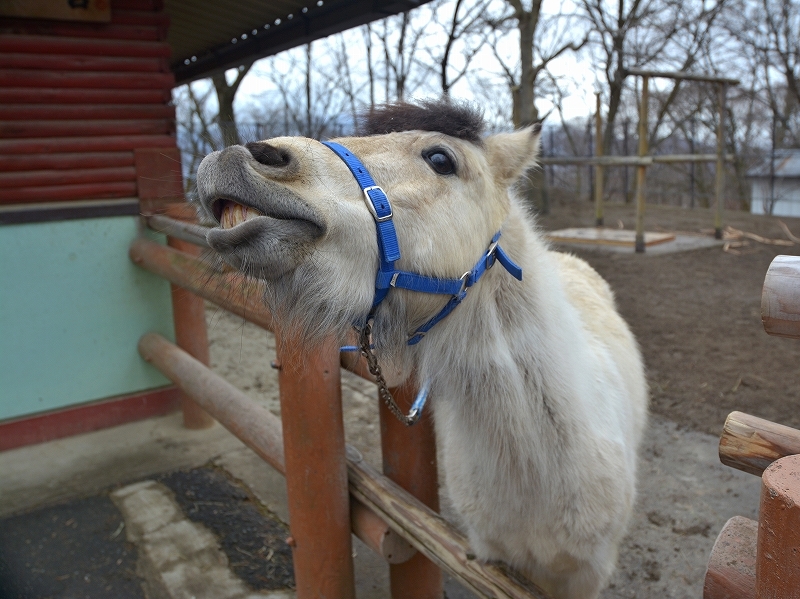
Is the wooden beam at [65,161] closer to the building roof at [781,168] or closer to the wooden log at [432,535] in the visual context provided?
the wooden log at [432,535]

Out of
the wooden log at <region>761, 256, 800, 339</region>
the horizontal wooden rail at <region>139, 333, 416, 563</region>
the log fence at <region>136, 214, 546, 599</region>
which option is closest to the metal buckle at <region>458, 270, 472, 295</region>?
the log fence at <region>136, 214, 546, 599</region>

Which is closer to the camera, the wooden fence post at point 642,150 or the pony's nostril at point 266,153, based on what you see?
the pony's nostril at point 266,153

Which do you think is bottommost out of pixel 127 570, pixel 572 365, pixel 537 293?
pixel 127 570

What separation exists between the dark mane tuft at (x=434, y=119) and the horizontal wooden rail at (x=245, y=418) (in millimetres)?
1523

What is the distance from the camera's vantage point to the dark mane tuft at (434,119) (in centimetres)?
182

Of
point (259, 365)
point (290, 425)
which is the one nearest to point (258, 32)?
point (259, 365)

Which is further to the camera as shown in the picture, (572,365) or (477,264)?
(572,365)

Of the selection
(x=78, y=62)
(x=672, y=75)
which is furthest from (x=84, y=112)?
(x=672, y=75)

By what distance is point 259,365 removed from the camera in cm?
612

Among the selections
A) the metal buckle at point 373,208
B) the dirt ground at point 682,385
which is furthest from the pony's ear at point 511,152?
the dirt ground at point 682,385

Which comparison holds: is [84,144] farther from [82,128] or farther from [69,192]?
[69,192]

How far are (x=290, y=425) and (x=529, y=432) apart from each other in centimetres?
101

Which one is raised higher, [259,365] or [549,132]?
[549,132]

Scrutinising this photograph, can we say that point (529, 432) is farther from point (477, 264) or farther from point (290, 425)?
point (290, 425)
